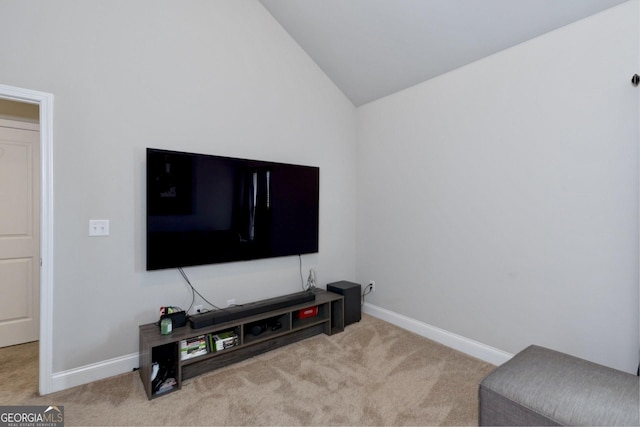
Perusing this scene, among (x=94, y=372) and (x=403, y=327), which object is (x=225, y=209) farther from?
(x=403, y=327)

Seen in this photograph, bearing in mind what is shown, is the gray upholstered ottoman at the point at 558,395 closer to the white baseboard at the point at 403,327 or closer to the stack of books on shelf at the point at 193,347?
the white baseboard at the point at 403,327

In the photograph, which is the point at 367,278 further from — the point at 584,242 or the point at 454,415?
the point at 584,242

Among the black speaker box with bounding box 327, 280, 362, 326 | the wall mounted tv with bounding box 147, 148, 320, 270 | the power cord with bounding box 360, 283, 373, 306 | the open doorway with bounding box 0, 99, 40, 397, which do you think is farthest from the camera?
the power cord with bounding box 360, 283, 373, 306

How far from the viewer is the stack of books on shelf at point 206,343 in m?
2.13

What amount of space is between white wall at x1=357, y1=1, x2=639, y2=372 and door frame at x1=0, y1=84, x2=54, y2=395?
2845 mm

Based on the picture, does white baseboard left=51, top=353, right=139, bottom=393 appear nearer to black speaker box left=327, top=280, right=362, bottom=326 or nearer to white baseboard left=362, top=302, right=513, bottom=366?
black speaker box left=327, top=280, right=362, bottom=326

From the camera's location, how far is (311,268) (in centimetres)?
328

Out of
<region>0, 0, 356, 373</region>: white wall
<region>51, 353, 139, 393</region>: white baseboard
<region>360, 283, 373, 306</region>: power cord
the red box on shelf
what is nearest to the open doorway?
<region>51, 353, 139, 393</region>: white baseboard

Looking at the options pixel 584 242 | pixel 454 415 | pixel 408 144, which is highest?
pixel 408 144

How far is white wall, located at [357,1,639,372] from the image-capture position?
72.7 inches

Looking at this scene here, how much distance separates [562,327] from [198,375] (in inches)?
103

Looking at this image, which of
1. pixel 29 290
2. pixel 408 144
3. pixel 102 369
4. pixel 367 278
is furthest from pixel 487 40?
pixel 29 290

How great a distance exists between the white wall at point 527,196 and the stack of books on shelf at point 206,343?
5.69ft

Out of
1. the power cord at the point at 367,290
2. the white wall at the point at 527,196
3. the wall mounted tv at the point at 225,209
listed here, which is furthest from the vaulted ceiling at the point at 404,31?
the power cord at the point at 367,290
